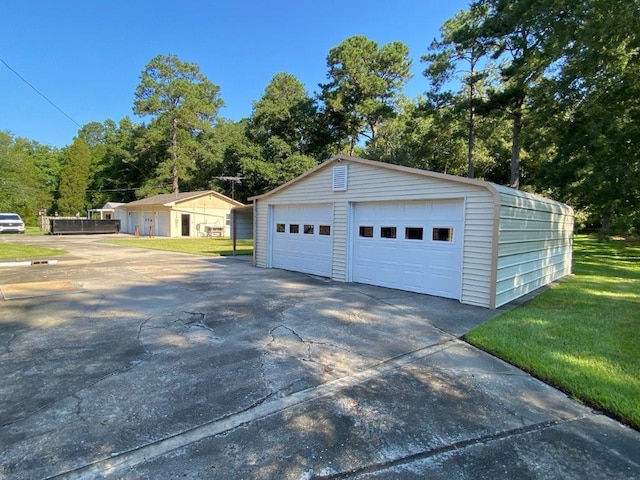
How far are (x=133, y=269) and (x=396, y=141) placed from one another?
25650 millimetres

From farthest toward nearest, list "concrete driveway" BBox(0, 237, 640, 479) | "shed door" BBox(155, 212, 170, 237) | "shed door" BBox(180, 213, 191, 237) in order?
1. "shed door" BBox(180, 213, 191, 237)
2. "shed door" BBox(155, 212, 170, 237)
3. "concrete driveway" BBox(0, 237, 640, 479)

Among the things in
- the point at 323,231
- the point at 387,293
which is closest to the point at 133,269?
the point at 323,231

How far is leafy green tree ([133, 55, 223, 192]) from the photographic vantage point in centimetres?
4028

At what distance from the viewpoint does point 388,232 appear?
28.6ft

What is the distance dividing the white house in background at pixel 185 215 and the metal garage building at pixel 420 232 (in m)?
20.6

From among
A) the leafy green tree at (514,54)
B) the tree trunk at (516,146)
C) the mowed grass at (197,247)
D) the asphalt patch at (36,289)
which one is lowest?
the asphalt patch at (36,289)

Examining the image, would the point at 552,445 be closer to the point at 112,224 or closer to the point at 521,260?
the point at 521,260

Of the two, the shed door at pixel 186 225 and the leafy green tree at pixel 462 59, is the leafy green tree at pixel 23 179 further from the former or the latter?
the leafy green tree at pixel 462 59

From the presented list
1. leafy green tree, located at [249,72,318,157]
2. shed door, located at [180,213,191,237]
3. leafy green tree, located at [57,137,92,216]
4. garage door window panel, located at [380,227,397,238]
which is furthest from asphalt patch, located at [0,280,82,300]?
leafy green tree, located at [57,137,92,216]

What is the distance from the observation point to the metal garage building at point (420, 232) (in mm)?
6977

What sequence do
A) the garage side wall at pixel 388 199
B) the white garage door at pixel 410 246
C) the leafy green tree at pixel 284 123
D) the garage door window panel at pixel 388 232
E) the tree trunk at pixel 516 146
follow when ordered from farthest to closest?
the leafy green tree at pixel 284 123 < the tree trunk at pixel 516 146 < the garage door window panel at pixel 388 232 < the white garage door at pixel 410 246 < the garage side wall at pixel 388 199

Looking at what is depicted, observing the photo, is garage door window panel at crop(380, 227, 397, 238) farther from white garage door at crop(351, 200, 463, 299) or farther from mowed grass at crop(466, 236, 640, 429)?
mowed grass at crop(466, 236, 640, 429)

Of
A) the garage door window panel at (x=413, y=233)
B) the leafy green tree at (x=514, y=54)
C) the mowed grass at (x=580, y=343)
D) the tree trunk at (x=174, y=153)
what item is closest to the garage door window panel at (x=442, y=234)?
the garage door window panel at (x=413, y=233)

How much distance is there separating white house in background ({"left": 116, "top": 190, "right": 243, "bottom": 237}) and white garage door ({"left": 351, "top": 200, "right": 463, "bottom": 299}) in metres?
22.7
